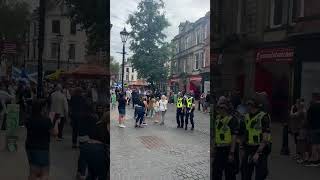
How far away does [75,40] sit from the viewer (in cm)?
252

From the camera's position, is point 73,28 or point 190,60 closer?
point 190,60

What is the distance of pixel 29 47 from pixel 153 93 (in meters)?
0.91

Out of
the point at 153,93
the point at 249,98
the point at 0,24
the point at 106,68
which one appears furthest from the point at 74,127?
the point at 249,98

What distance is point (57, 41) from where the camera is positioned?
2590mm

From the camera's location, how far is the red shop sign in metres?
1.93

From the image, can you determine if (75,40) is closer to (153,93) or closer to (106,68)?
(106,68)

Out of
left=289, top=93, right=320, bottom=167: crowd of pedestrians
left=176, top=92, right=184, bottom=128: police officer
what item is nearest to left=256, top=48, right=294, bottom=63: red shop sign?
left=289, top=93, right=320, bottom=167: crowd of pedestrians

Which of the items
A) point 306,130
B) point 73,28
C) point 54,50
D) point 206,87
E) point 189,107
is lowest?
point 306,130

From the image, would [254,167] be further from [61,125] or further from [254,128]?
[61,125]

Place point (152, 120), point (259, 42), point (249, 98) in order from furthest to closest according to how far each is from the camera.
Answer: point (152, 120) < point (249, 98) < point (259, 42)

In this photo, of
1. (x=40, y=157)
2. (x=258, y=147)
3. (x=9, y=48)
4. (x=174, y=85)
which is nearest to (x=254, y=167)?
(x=258, y=147)

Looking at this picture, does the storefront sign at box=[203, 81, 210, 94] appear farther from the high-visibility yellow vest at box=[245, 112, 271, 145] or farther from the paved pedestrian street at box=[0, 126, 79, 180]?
the paved pedestrian street at box=[0, 126, 79, 180]

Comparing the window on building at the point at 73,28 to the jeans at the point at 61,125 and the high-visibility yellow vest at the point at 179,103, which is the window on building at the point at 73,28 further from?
the high-visibility yellow vest at the point at 179,103

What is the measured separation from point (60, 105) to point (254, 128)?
46.3 inches
